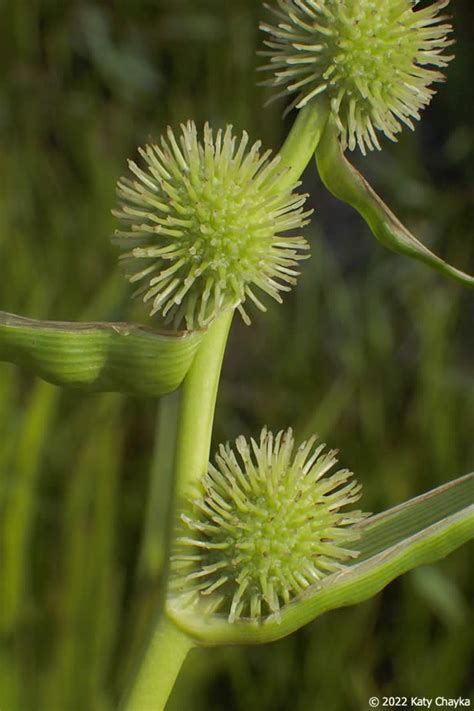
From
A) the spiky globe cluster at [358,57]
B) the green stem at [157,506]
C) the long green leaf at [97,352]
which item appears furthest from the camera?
the green stem at [157,506]

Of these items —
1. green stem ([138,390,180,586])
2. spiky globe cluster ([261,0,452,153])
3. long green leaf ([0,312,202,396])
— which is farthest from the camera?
green stem ([138,390,180,586])

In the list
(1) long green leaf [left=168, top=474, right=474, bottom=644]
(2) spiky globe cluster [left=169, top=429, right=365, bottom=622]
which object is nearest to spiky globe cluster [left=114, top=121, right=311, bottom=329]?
(2) spiky globe cluster [left=169, top=429, right=365, bottom=622]

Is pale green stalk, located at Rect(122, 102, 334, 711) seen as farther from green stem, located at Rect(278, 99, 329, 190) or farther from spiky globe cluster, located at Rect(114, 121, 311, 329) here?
green stem, located at Rect(278, 99, 329, 190)

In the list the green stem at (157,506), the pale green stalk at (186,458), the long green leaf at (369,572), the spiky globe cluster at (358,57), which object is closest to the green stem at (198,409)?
the pale green stalk at (186,458)

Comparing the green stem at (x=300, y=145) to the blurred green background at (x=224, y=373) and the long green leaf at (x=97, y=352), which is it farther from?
the blurred green background at (x=224, y=373)

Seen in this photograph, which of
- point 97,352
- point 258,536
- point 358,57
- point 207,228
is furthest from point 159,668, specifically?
point 358,57

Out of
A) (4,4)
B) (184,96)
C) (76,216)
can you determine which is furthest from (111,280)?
(4,4)
